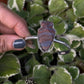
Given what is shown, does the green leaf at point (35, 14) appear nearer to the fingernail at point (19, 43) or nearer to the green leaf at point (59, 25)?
the green leaf at point (59, 25)

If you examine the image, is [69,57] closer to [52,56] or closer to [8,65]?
[52,56]

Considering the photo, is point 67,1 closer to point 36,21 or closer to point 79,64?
point 36,21

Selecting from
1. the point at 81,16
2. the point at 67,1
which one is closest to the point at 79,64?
the point at 81,16

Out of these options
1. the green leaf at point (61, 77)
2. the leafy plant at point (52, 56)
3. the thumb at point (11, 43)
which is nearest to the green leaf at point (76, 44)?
the leafy plant at point (52, 56)

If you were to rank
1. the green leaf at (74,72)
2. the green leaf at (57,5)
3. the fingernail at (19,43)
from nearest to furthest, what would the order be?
the fingernail at (19,43) < the green leaf at (74,72) < the green leaf at (57,5)

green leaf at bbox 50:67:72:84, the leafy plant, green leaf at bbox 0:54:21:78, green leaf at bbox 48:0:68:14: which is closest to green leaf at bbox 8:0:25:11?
the leafy plant

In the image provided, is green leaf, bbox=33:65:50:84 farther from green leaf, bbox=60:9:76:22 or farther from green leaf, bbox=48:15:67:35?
green leaf, bbox=60:9:76:22

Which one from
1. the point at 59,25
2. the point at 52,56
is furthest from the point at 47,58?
the point at 59,25

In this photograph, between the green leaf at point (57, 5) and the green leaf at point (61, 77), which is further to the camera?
the green leaf at point (57, 5)
